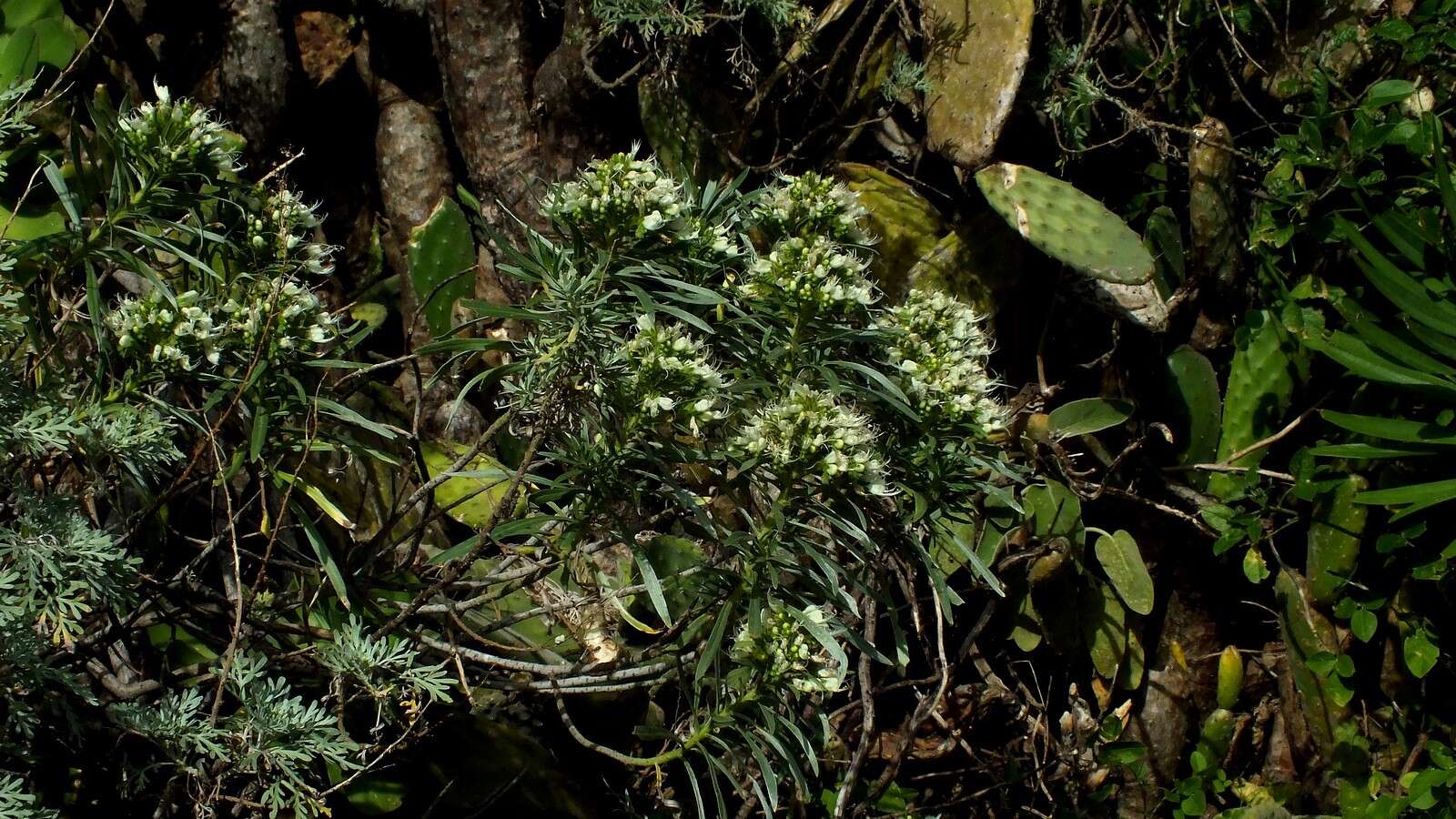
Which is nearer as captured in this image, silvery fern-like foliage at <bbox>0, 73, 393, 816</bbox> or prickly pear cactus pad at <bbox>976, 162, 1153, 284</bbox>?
silvery fern-like foliage at <bbox>0, 73, 393, 816</bbox>

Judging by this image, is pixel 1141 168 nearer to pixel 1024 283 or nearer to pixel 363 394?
pixel 1024 283

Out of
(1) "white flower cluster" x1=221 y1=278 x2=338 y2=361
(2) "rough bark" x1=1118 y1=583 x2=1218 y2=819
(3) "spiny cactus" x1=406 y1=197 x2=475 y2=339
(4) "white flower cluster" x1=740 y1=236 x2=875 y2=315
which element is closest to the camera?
(1) "white flower cluster" x1=221 y1=278 x2=338 y2=361

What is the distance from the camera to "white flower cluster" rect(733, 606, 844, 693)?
52.2 inches

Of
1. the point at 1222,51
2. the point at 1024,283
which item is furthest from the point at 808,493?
the point at 1222,51

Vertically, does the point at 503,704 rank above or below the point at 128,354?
below

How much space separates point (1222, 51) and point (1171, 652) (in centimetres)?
128

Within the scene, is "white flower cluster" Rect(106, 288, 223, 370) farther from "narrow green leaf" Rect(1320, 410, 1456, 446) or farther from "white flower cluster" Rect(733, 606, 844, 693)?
"narrow green leaf" Rect(1320, 410, 1456, 446)

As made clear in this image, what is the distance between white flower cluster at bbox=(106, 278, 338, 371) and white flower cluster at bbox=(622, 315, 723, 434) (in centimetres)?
34

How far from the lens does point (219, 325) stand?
1.27 metres

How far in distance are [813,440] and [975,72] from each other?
116 centimetres

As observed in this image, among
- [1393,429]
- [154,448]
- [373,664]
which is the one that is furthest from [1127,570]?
[154,448]

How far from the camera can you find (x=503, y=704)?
6.13 feet

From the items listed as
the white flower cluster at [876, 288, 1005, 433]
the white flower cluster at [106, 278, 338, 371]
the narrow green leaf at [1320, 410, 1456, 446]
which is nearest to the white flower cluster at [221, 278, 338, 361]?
the white flower cluster at [106, 278, 338, 371]

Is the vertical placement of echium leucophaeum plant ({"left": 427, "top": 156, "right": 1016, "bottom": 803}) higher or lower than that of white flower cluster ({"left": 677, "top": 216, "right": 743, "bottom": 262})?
lower
